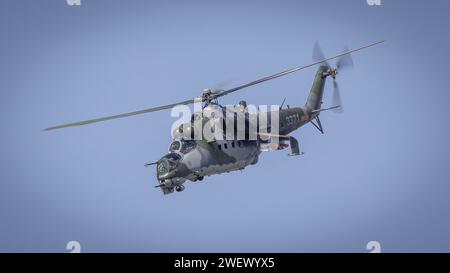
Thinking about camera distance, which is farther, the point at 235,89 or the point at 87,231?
the point at 87,231

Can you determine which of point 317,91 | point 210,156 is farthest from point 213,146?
point 317,91

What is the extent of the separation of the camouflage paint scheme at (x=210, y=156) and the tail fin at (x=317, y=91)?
11.2 feet

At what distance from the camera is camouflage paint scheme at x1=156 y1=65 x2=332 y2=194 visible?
40969 mm

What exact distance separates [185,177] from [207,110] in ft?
13.1

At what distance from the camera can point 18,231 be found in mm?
70438

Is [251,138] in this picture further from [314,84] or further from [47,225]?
[47,225]

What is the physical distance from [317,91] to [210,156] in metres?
13.7

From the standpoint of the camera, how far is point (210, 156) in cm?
4256

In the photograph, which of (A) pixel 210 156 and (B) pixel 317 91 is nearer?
(A) pixel 210 156

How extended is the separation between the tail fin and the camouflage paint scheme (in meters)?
3.42

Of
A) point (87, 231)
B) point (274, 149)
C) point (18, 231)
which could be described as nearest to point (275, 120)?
point (274, 149)

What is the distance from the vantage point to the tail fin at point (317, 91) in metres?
52.6

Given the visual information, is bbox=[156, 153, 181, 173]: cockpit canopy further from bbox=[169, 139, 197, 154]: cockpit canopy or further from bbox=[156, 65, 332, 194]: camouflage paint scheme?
bbox=[169, 139, 197, 154]: cockpit canopy

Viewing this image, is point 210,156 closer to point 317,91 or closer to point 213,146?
point 213,146
